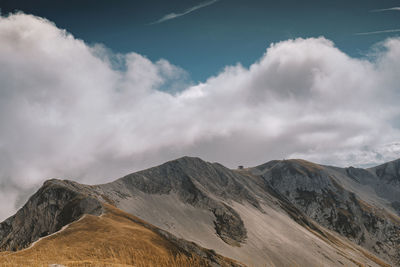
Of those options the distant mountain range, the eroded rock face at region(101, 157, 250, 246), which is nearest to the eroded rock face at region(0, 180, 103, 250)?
the distant mountain range

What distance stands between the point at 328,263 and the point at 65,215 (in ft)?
358

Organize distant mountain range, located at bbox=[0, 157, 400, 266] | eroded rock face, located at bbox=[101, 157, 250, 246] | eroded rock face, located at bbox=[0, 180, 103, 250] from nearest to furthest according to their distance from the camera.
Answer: distant mountain range, located at bbox=[0, 157, 400, 266] < eroded rock face, located at bbox=[0, 180, 103, 250] < eroded rock face, located at bbox=[101, 157, 250, 246]

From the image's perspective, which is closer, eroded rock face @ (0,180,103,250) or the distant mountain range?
the distant mountain range

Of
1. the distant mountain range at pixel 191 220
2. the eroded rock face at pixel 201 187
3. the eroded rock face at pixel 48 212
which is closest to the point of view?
the distant mountain range at pixel 191 220

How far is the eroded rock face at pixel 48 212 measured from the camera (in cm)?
8325

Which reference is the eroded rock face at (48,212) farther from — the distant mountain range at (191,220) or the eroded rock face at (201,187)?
the eroded rock face at (201,187)

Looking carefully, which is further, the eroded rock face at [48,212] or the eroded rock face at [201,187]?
the eroded rock face at [201,187]

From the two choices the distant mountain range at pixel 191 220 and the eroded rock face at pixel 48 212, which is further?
the eroded rock face at pixel 48 212

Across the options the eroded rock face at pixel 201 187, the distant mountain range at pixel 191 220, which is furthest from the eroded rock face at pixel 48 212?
the eroded rock face at pixel 201 187

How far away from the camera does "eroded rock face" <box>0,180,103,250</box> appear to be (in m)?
83.2

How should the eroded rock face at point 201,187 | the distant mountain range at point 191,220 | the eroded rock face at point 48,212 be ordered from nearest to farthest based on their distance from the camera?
1. the distant mountain range at point 191,220
2. the eroded rock face at point 48,212
3. the eroded rock face at point 201,187

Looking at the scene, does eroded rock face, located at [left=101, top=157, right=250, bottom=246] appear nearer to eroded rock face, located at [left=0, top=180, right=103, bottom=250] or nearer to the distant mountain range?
the distant mountain range

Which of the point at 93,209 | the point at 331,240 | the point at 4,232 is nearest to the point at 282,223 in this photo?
the point at 331,240

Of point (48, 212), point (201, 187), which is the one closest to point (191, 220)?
point (201, 187)
